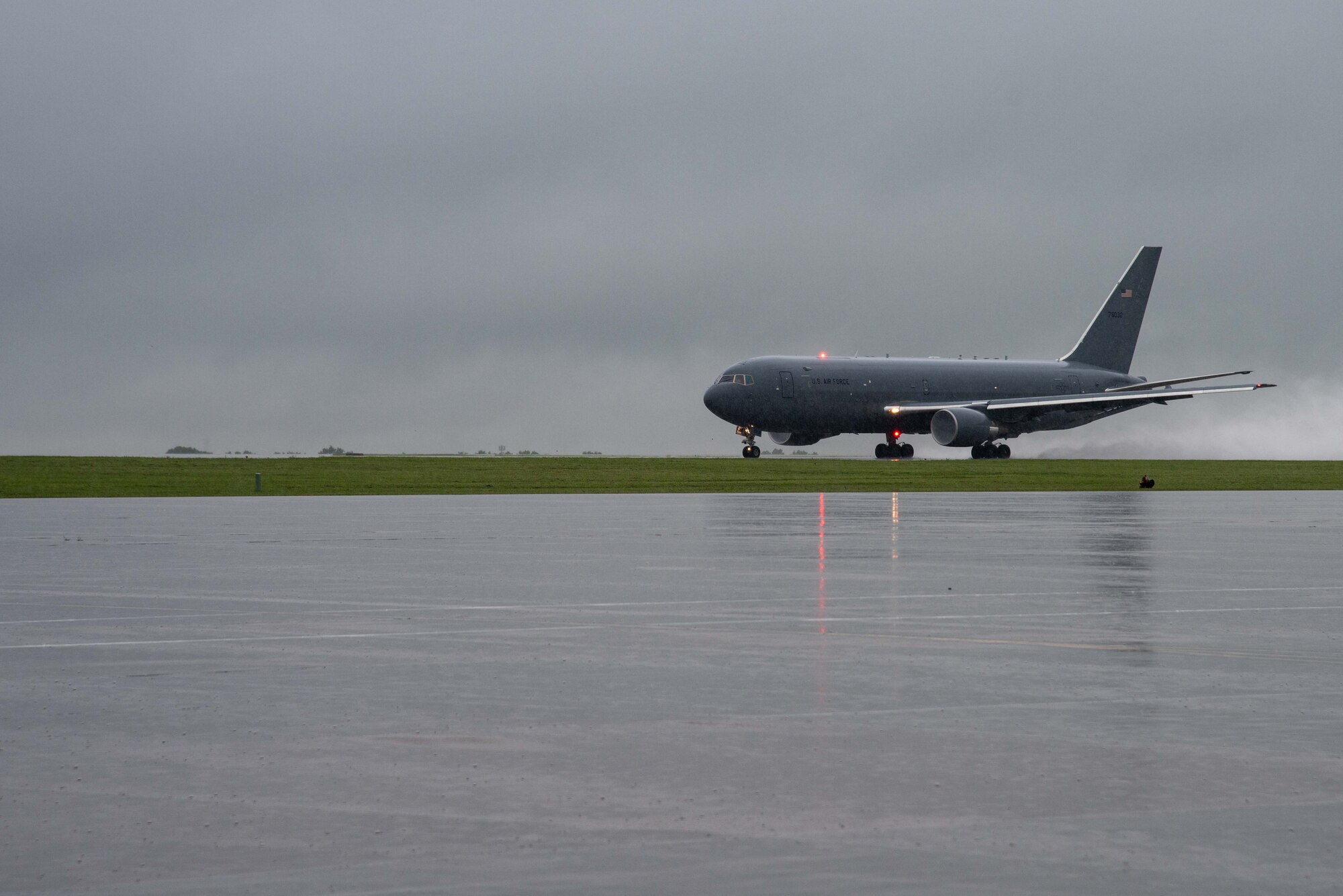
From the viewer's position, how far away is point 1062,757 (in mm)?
7605

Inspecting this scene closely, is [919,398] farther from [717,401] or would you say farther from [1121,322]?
[1121,322]

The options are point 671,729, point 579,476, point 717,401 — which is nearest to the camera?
point 671,729

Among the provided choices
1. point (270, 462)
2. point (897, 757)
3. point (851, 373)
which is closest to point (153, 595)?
point (897, 757)

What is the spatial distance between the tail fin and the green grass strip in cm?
1506

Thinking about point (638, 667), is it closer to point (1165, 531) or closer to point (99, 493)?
point (1165, 531)

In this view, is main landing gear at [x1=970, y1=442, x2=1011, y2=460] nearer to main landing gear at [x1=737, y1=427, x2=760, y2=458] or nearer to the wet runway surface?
main landing gear at [x1=737, y1=427, x2=760, y2=458]

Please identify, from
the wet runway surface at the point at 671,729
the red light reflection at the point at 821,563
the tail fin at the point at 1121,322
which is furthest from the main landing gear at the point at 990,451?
the wet runway surface at the point at 671,729

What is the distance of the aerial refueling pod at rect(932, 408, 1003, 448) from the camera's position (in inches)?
3022

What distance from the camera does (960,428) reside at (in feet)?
251

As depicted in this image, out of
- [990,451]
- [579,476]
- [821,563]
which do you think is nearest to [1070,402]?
[990,451]

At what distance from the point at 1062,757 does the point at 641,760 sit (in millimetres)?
1846

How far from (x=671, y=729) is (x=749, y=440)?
225 feet

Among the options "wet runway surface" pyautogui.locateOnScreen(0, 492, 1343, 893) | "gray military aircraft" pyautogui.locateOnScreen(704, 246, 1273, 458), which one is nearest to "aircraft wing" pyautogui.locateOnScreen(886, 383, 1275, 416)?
"gray military aircraft" pyautogui.locateOnScreen(704, 246, 1273, 458)

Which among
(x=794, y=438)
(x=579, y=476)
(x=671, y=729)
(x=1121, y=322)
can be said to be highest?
(x=1121, y=322)
